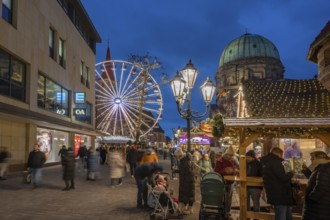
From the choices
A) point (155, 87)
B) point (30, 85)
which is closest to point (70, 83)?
point (155, 87)

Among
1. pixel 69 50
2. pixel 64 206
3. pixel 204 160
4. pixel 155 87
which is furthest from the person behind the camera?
pixel 155 87

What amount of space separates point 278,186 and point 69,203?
7.05 m

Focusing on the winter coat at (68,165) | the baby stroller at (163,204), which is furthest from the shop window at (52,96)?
the baby stroller at (163,204)

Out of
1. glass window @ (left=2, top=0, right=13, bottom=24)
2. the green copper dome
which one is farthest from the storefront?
the green copper dome

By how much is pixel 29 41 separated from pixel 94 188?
11.8 meters

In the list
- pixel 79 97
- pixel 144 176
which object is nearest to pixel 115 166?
pixel 144 176

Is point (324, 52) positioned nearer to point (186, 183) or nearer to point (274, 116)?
point (274, 116)

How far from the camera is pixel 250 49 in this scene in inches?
3489

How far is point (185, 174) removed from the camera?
34.7 ft

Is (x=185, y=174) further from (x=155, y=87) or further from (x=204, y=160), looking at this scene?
(x=155, y=87)

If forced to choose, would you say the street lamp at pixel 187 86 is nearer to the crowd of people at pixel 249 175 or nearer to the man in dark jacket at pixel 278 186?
the crowd of people at pixel 249 175

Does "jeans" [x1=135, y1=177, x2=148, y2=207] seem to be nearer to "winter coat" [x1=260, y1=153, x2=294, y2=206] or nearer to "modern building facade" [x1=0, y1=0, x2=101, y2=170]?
"winter coat" [x1=260, y1=153, x2=294, y2=206]

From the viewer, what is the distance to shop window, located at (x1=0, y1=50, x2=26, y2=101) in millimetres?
20562

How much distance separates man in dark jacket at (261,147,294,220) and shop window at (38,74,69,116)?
21.5m
